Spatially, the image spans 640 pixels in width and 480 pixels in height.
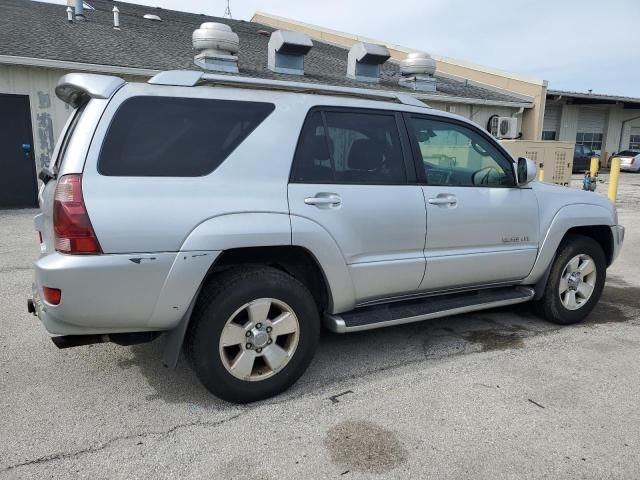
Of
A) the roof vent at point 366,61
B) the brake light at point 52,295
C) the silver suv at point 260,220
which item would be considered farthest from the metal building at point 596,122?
the brake light at point 52,295

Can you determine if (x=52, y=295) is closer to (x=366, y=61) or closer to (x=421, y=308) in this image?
(x=421, y=308)

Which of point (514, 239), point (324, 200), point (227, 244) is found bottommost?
point (514, 239)

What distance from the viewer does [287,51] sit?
547 inches

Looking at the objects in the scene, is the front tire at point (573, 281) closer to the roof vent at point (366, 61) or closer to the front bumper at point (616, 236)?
the front bumper at point (616, 236)

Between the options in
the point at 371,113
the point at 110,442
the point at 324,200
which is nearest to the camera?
the point at 110,442

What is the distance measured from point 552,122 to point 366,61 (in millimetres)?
21571

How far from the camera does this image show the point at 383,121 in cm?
360

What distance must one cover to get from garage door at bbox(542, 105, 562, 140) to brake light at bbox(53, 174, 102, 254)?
1314 inches

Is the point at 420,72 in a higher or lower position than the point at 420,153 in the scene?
higher

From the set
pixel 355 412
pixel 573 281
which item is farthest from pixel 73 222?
pixel 573 281

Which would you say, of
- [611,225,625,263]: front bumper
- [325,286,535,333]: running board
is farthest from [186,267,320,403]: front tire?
[611,225,625,263]: front bumper

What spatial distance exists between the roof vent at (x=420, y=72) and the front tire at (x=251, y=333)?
44.0ft

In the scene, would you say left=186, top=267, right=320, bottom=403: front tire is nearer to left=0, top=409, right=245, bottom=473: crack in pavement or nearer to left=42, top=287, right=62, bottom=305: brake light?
left=0, top=409, right=245, bottom=473: crack in pavement

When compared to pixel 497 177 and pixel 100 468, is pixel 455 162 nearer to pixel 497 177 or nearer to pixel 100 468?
pixel 497 177
